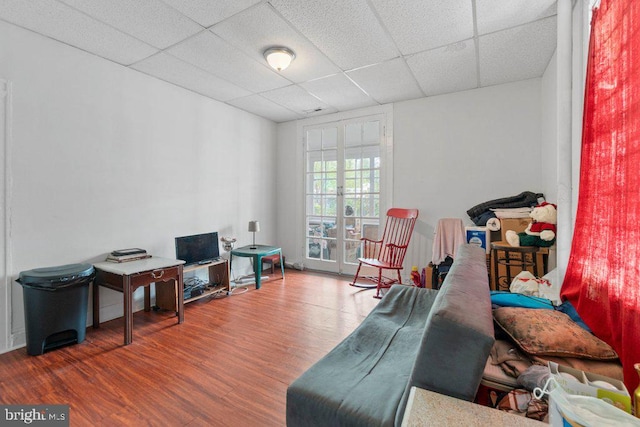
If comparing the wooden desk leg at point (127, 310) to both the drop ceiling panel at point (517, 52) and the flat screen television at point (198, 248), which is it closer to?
the flat screen television at point (198, 248)

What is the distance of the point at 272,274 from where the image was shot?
480 centimetres

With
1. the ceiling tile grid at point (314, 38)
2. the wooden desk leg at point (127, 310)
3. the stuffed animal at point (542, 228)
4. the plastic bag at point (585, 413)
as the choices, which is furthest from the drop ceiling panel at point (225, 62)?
the plastic bag at point (585, 413)

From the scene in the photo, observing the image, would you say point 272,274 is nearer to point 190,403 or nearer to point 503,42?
point 190,403

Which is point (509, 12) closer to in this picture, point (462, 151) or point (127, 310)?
point (462, 151)

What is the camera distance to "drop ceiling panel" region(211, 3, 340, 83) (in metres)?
2.29

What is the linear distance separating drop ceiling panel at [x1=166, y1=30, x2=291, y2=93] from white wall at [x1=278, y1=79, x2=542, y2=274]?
1964mm

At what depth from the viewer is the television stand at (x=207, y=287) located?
311 centimetres

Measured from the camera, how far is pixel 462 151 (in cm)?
384

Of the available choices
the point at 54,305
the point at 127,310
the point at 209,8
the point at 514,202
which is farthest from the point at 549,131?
the point at 54,305

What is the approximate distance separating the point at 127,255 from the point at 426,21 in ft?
11.5

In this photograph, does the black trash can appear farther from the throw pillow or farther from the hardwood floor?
the throw pillow

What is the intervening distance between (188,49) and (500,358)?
337 cm

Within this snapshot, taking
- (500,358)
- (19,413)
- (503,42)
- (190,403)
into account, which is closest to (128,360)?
(19,413)

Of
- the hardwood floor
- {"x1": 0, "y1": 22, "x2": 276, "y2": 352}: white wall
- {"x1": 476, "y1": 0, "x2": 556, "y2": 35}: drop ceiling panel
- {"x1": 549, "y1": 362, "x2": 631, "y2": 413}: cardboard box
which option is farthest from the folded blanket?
{"x1": 0, "y1": 22, "x2": 276, "y2": 352}: white wall
